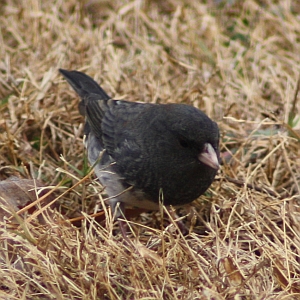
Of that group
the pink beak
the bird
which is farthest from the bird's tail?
the pink beak

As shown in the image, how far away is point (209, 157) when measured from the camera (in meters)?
2.57

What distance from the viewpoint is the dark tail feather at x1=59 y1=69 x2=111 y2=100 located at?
342cm

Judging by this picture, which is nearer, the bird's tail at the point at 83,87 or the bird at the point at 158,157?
the bird at the point at 158,157

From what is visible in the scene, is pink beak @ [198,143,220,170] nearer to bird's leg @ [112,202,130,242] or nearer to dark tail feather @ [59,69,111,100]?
bird's leg @ [112,202,130,242]

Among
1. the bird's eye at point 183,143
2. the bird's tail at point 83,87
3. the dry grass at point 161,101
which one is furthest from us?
the bird's tail at point 83,87

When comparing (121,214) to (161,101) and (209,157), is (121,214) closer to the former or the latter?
(209,157)

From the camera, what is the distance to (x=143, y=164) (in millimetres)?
2766

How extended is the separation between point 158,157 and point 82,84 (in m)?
0.91

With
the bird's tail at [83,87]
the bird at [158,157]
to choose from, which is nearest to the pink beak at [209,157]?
the bird at [158,157]

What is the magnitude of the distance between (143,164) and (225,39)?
1.91 meters

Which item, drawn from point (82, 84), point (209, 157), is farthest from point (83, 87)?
point (209, 157)

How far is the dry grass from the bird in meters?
0.12

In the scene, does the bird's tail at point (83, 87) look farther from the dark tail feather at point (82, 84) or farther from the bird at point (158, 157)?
the bird at point (158, 157)

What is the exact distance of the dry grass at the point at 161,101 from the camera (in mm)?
2221
